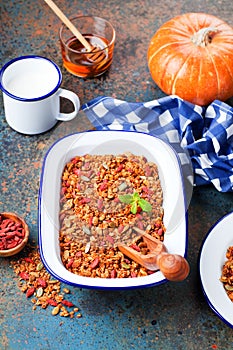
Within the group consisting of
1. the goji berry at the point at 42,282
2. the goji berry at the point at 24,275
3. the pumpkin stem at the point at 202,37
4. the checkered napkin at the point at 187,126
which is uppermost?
the pumpkin stem at the point at 202,37

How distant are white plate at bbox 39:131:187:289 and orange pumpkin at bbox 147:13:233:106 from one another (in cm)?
26

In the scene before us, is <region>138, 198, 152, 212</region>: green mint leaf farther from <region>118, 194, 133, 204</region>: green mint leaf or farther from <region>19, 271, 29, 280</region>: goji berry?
<region>19, 271, 29, 280</region>: goji berry

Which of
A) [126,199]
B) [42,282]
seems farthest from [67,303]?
[126,199]

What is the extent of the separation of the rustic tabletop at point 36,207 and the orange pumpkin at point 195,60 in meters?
0.14

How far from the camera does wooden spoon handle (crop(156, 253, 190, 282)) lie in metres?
1.42

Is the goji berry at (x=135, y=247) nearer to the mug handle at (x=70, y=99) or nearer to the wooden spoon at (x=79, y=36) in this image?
the mug handle at (x=70, y=99)

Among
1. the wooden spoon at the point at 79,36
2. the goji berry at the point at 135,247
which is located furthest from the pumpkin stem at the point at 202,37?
the goji berry at the point at 135,247

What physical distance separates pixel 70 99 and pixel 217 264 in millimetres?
653

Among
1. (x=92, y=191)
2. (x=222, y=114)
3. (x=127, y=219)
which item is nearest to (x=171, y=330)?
(x=127, y=219)

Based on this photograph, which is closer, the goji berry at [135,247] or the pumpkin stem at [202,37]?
the goji berry at [135,247]

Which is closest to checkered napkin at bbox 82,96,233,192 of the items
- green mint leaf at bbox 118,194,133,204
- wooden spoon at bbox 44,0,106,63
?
wooden spoon at bbox 44,0,106,63

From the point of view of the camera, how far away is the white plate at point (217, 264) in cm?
152

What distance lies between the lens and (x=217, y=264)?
5.24 ft

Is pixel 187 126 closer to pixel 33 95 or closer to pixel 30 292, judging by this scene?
pixel 33 95
